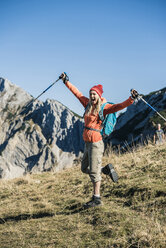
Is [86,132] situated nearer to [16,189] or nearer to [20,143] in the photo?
[16,189]

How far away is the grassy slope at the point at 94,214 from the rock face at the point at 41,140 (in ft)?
503

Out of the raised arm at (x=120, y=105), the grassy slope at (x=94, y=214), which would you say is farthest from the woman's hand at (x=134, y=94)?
the grassy slope at (x=94, y=214)

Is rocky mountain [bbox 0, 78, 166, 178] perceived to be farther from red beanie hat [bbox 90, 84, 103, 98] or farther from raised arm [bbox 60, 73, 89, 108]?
red beanie hat [bbox 90, 84, 103, 98]

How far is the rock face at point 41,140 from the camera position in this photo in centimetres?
16350

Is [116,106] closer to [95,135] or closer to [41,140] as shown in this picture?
[95,135]

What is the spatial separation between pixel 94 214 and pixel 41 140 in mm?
172334

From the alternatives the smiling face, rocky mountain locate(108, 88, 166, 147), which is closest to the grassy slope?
the smiling face

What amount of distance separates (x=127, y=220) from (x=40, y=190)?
4.94 metres

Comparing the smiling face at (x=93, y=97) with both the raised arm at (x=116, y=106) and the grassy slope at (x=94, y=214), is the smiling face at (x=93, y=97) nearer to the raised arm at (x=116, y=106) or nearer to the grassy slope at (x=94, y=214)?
the raised arm at (x=116, y=106)

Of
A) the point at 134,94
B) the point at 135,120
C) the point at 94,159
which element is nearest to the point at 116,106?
the point at 134,94

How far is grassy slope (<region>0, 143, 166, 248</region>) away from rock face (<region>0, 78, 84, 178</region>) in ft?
503

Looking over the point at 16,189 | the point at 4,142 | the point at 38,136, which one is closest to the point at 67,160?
the point at 38,136

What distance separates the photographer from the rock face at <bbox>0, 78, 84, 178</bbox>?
16350 cm

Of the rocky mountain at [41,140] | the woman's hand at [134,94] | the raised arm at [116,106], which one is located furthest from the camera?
the rocky mountain at [41,140]
